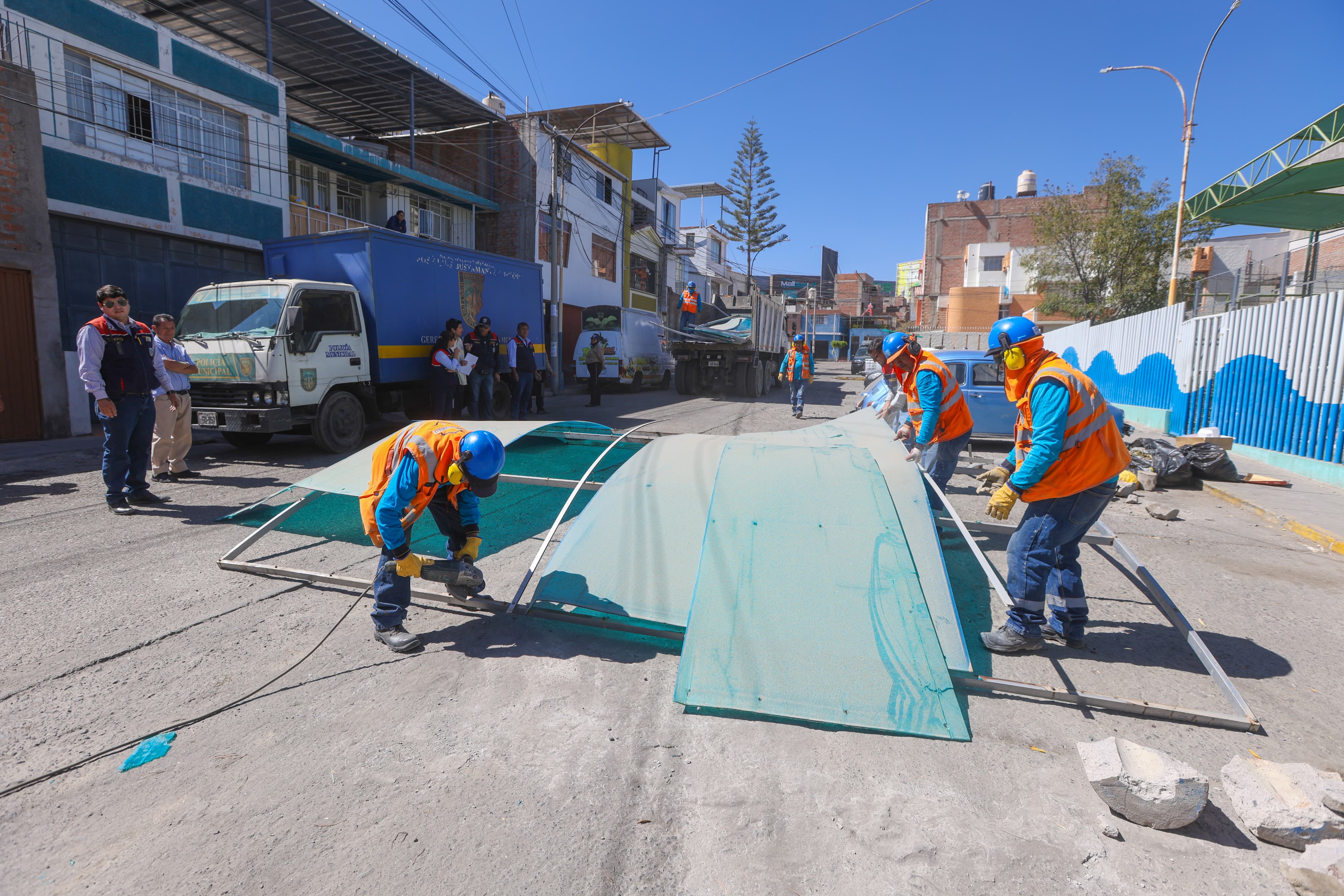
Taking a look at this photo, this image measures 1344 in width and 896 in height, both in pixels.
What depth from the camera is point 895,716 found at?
287 centimetres

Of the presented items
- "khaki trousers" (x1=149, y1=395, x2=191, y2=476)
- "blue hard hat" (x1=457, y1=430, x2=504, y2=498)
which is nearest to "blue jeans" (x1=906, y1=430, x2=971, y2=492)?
"blue hard hat" (x1=457, y1=430, x2=504, y2=498)

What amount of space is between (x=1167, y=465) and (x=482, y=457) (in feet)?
29.5

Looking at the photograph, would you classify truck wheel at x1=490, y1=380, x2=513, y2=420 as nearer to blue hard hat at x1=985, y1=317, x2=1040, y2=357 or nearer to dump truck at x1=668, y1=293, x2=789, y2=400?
dump truck at x1=668, y1=293, x2=789, y2=400

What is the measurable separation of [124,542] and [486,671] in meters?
3.78

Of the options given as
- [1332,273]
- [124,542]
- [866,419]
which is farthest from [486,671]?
[1332,273]

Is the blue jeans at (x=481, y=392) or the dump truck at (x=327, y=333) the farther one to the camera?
the blue jeans at (x=481, y=392)

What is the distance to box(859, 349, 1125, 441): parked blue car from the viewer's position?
10.2 metres

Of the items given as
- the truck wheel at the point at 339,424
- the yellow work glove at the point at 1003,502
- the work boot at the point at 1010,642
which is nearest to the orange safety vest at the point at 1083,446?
the yellow work glove at the point at 1003,502

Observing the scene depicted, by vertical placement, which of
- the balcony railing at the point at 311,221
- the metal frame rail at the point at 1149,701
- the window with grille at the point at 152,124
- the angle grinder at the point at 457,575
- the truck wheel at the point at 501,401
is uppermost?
the window with grille at the point at 152,124

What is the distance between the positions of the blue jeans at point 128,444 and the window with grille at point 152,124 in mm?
8052

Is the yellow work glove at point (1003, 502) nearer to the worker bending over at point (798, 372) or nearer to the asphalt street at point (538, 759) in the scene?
the asphalt street at point (538, 759)

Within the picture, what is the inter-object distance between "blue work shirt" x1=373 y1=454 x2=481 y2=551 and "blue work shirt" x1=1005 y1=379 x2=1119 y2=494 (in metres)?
3.03

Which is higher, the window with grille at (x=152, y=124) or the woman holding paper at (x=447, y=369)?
the window with grille at (x=152, y=124)

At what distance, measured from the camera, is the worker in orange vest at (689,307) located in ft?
66.3
